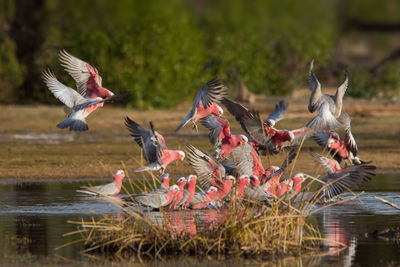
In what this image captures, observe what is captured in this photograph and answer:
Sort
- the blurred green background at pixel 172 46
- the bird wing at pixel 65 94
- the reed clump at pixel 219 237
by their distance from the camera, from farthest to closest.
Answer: the blurred green background at pixel 172 46 → the bird wing at pixel 65 94 → the reed clump at pixel 219 237

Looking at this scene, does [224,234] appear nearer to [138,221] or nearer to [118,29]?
[138,221]

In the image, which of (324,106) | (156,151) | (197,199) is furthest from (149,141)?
(324,106)

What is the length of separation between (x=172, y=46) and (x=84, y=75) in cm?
1236

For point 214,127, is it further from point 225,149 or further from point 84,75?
point 84,75

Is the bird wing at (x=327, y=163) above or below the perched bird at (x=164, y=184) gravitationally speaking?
above

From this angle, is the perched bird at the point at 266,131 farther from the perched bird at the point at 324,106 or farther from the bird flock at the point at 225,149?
the perched bird at the point at 324,106

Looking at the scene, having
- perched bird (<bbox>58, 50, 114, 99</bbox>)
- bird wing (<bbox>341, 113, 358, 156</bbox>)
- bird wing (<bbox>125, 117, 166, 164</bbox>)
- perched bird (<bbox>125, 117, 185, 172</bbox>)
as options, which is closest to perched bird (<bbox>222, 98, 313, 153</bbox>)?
bird wing (<bbox>341, 113, 358, 156</bbox>)

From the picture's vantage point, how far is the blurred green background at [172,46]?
25.9 m

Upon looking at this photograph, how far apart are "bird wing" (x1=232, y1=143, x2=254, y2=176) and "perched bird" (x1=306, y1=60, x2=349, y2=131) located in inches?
35.4

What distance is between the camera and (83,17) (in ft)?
90.6

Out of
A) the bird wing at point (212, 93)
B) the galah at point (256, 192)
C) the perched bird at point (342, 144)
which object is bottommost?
the galah at point (256, 192)

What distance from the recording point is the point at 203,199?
40.0ft

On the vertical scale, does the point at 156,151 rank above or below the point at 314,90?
below

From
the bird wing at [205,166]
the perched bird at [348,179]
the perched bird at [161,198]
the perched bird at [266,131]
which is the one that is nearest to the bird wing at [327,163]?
the perched bird at [348,179]
